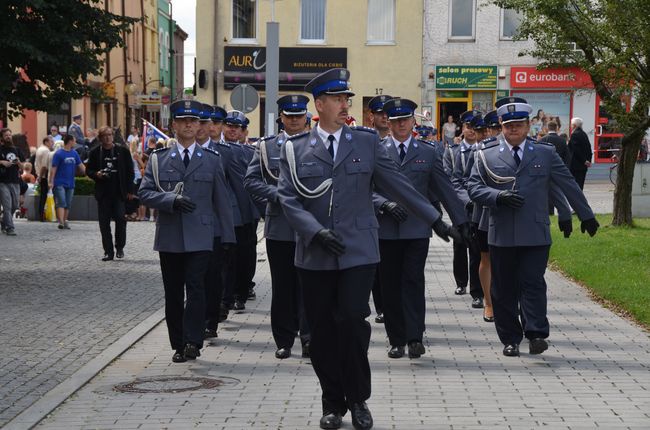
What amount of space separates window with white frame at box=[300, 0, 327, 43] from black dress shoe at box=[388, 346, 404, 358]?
35703 mm

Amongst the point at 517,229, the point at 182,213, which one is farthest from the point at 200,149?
the point at 517,229

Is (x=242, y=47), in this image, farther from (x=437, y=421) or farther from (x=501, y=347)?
(x=437, y=421)

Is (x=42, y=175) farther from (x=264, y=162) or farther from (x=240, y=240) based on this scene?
(x=264, y=162)

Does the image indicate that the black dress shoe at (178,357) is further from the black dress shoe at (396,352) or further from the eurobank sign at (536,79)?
the eurobank sign at (536,79)

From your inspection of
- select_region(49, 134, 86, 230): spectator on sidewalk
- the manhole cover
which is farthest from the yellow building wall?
the manhole cover

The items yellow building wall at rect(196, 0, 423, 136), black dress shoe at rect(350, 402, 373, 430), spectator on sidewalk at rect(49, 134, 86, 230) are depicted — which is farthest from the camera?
yellow building wall at rect(196, 0, 423, 136)

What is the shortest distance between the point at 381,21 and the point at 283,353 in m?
35.8

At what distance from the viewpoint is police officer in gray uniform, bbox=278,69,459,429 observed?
7176 mm

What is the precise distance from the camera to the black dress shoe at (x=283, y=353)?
984cm

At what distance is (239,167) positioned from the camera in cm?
1188

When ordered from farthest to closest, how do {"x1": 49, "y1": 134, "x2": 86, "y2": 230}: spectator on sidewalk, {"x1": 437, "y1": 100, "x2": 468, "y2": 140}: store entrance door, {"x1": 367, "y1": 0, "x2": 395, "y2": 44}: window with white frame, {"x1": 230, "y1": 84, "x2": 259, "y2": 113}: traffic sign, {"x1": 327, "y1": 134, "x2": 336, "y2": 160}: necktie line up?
{"x1": 367, "y1": 0, "x2": 395, "y2": 44}: window with white frame
{"x1": 437, "y1": 100, "x2": 468, "y2": 140}: store entrance door
{"x1": 49, "y1": 134, "x2": 86, "y2": 230}: spectator on sidewalk
{"x1": 230, "y1": 84, "x2": 259, "y2": 113}: traffic sign
{"x1": 327, "y1": 134, "x2": 336, "y2": 160}: necktie

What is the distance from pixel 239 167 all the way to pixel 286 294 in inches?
86.5

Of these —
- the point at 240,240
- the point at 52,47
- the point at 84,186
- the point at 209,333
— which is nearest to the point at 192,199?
the point at 209,333

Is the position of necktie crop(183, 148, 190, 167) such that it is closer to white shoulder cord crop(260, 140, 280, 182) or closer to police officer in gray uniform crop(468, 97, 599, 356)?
white shoulder cord crop(260, 140, 280, 182)
